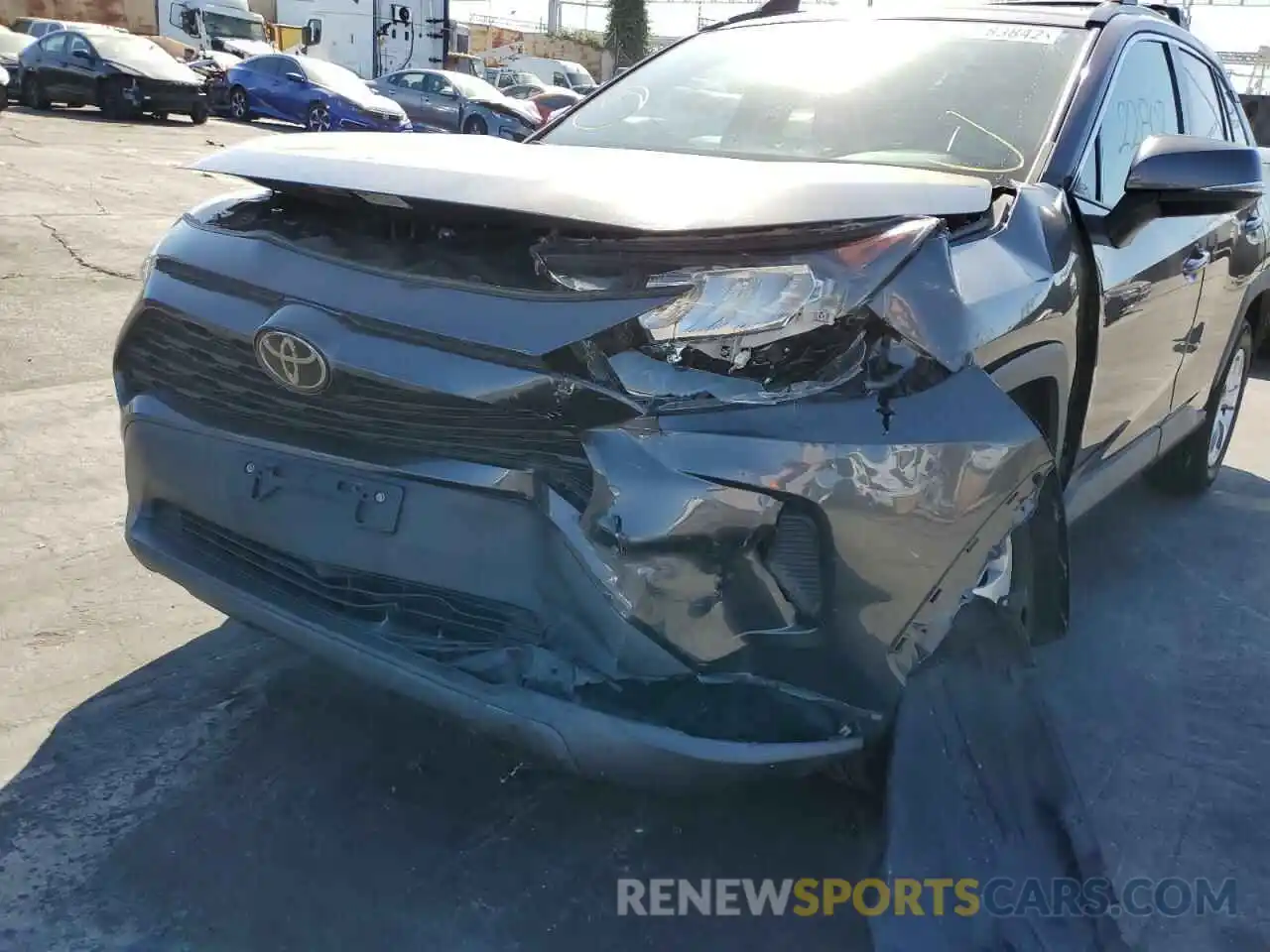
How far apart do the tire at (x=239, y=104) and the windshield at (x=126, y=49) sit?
7.39ft

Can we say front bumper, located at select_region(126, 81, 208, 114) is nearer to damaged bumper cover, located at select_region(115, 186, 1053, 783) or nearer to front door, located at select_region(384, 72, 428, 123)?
front door, located at select_region(384, 72, 428, 123)

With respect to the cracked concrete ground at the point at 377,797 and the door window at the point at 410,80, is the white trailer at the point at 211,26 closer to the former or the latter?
the door window at the point at 410,80

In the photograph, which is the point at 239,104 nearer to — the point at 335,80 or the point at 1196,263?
the point at 335,80

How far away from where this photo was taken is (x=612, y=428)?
187cm

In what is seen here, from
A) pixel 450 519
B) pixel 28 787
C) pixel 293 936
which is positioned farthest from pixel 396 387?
pixel 28 787

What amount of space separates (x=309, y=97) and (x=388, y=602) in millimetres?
21731

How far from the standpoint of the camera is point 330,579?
2.23 metres

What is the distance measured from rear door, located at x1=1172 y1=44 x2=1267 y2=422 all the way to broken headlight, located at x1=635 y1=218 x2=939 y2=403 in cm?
230

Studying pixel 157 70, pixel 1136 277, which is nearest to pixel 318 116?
pixel 157 70

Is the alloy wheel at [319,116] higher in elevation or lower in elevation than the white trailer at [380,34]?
lower

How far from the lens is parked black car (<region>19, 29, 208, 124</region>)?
2012cm

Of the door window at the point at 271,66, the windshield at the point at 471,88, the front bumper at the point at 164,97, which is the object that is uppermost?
the door window at the point at 271,66

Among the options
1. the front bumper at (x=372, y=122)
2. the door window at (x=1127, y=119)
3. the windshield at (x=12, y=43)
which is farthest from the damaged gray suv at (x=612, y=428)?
the windshield at (x=12, y=43)

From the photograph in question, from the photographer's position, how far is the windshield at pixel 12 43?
2366 centimetres
